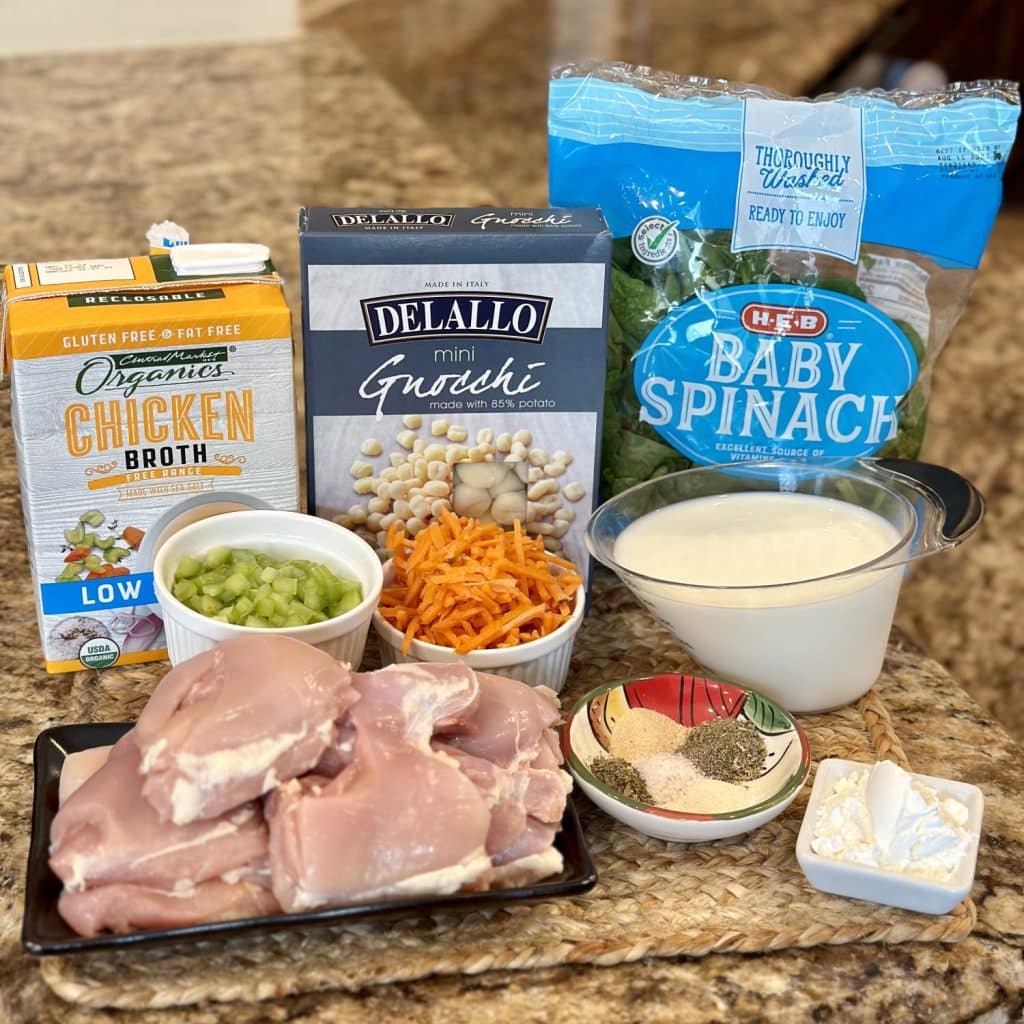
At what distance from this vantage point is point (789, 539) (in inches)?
52.2

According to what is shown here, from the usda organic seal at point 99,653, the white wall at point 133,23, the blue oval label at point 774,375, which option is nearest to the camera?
the usda organic seal at point 99,653

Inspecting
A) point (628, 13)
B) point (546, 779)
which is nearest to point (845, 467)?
point (546, 779)

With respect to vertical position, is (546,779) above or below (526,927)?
above

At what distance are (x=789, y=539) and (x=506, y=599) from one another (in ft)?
0.98

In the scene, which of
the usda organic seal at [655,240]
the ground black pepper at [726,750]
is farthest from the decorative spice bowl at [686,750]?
the usda organic seal at [655,240]

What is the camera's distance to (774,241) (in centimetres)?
139

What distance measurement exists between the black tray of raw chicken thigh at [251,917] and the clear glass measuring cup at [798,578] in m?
0.26

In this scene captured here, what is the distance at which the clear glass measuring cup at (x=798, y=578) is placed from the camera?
4.01 ft

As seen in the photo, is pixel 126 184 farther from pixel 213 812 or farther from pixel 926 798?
pixel 926 798

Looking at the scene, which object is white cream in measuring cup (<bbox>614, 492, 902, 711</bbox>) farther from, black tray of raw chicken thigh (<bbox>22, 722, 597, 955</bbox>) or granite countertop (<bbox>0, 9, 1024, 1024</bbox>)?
black tray of raw chicken thigh (<bbox>22, 722, 597, 955</bbox>)

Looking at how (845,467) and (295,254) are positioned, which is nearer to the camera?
(845,467)

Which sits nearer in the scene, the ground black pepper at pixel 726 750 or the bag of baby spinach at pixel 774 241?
the ground black pepper at pixel 726 750

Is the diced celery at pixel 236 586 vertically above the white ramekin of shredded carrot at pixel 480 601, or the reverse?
the diced celery at pixel 236 586

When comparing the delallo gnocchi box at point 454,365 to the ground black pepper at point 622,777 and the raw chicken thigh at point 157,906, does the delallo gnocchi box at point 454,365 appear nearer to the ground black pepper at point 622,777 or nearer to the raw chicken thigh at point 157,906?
the ground black pepper at point 622,777
